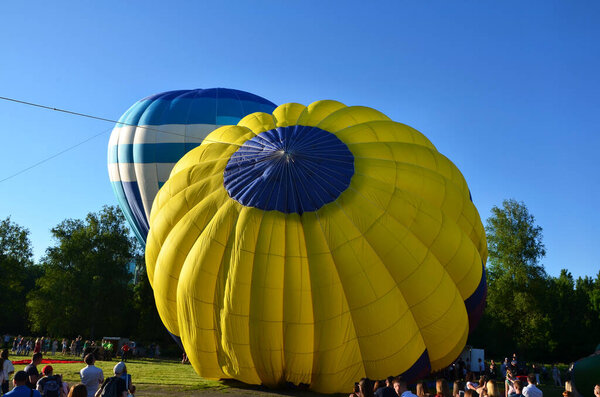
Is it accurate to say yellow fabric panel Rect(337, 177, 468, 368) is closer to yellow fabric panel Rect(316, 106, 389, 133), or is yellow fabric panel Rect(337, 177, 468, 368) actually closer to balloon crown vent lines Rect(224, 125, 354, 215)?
balloon crown vent lines Rect(224, 125, 354, 215)

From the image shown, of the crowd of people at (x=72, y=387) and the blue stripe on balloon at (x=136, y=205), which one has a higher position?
the blue stripe on balloon at (x=136, y=205)

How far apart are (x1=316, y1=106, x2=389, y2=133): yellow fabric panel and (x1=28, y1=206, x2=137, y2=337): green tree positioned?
26.6 m

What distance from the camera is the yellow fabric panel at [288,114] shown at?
486 inches

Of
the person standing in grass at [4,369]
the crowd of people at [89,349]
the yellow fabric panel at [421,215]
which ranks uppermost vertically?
the yellow fabric panel at [421,215]

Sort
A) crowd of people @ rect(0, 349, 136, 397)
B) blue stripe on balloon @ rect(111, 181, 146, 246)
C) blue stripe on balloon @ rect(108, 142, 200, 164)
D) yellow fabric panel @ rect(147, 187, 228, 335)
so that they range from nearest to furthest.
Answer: crowd of people @ rect(0, 349, 136, 397), yellow fabric panel @ rect(147, 187, 228, 335), blue stripe on balloon @ rect(108, 142, 200, 164), blue stripe on balloon @ rect(111, 181, 146, 246)

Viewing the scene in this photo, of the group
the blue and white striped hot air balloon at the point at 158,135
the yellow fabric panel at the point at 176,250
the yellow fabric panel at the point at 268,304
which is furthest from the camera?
the blue and white striped hot air balloon at the point at 158,135

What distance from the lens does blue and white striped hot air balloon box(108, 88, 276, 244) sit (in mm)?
19406

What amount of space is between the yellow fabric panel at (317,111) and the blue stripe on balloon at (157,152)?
7.81m

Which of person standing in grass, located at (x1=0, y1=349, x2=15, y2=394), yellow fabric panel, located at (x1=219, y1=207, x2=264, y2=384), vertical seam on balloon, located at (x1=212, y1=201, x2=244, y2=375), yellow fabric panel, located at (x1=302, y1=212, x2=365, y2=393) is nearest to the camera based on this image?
person standing in grass, located at (x1=0, y1=349, x2=15, y2=394)

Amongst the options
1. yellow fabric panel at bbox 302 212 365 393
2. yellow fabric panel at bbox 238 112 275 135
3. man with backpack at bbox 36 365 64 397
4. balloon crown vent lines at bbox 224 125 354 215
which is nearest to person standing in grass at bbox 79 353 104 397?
man with backpack at bbox 36 365 64 397

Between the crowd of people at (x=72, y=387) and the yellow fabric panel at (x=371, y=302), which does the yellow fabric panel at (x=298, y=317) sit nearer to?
the yellow fabric panel at (x=371, y=302)

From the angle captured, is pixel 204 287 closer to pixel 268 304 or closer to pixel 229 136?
pixel 268 304

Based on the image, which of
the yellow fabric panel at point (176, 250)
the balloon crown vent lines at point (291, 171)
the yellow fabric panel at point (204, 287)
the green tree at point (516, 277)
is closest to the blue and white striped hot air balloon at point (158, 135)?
the yellow fabric panel at point (176, 250)

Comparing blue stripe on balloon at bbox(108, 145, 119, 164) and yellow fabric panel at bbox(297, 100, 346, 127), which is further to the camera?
blue stripe on balloon at bbox(108, 145, 119, 164)
